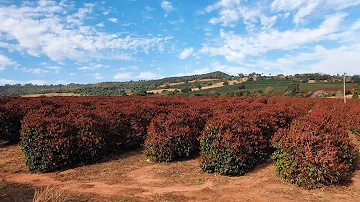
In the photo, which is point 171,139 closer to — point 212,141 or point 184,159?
point 184,159

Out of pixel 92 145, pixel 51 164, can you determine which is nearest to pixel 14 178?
pixel 51 164

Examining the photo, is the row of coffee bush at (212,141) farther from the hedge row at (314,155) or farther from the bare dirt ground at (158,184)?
the bare dirt ground at (158,184)

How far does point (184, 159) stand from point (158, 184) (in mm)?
2143

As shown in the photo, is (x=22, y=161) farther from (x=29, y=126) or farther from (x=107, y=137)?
(x=107, y=137)

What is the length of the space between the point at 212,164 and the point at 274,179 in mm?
1546

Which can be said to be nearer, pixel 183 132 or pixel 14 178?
pixel 14 178

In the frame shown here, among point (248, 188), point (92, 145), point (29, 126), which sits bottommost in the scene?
point (248, 188)

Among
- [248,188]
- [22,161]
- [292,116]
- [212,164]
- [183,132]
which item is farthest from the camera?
[292,116]

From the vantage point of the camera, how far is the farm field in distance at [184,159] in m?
5.55

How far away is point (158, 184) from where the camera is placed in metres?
6.29

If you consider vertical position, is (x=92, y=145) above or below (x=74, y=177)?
above

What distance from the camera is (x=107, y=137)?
9008 mm

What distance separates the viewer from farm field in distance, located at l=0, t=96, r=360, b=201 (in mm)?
5555

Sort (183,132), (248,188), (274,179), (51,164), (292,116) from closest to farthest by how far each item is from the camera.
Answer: (248,188), (274,179), (51,164), (183,132), (292,116)
